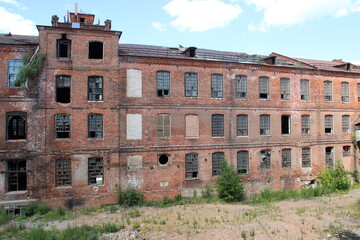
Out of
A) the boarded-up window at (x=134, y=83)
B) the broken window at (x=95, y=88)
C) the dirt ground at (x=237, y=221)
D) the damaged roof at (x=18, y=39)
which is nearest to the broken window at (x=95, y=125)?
the broken window at (x=95, y=88)

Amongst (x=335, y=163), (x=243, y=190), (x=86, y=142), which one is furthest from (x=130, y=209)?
(x=335, y=163)

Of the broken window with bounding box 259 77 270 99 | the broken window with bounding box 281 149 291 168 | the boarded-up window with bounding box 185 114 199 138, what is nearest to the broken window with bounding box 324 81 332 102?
the broken window with bounding box 259 77 270 99

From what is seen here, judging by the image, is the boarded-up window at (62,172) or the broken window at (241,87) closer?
the boarded-up window at (62,172)

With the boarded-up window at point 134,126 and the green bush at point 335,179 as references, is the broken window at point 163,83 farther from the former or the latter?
the green bush at point 335,179

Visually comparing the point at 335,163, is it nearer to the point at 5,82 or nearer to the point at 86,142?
the point at 86,142

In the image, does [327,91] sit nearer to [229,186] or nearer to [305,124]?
[305,124]

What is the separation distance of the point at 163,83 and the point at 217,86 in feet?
13.9

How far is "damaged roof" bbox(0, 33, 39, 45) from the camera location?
59.0 feet

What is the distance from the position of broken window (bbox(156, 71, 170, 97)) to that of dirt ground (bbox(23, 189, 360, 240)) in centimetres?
792

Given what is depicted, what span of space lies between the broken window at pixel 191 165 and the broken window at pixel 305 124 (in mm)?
9936

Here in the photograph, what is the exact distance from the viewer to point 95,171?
733 inches

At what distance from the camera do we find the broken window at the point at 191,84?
20.8 meters

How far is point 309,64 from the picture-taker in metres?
24.8

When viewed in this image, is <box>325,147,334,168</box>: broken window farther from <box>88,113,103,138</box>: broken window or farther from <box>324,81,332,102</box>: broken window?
<box>88,113,103,138</box>: broken window
